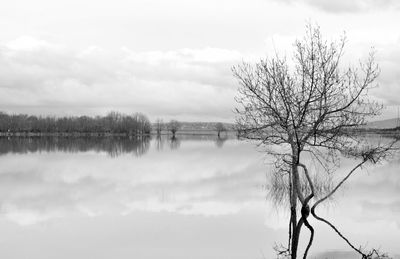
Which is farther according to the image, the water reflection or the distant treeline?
the distant treeline

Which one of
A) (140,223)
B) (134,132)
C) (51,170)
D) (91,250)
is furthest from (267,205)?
(134,132)

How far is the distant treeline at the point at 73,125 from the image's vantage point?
157m

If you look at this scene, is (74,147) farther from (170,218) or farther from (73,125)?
(73,125)

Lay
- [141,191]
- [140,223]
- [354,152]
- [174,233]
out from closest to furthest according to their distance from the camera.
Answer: [354,152] < [174,233] < [140,223] < [141,191]

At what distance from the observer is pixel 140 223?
572 inches

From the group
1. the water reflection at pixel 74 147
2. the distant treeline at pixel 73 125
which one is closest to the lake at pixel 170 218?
the water reflection at pixel 74 147

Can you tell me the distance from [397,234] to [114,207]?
31.1 ft

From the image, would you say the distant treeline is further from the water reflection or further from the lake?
the lake

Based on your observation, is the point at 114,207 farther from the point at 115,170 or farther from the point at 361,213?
the point at 115,170

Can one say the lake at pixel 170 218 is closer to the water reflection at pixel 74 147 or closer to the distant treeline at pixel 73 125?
the water reflection at pixel 74 147

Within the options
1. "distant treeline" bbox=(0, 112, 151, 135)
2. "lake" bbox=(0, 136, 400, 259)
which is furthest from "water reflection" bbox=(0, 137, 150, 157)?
"distant treeline" bbox=(0, 112, 151, 135)

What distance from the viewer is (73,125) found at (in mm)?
163375

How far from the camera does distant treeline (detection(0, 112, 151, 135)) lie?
516 feet

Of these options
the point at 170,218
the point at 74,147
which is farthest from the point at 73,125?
the point at 170,218
